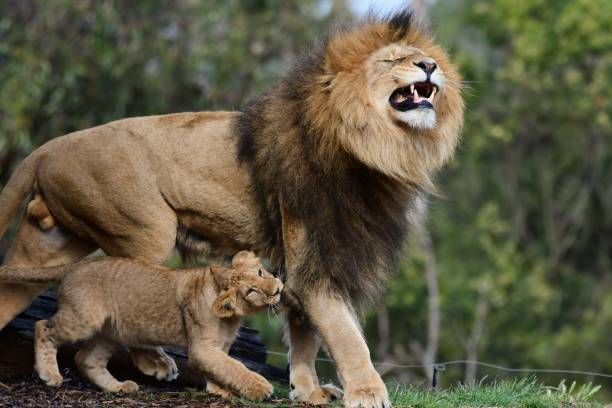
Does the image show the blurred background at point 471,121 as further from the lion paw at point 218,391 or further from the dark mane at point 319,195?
the lion paw at point 218,391

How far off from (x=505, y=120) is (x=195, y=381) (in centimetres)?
1688

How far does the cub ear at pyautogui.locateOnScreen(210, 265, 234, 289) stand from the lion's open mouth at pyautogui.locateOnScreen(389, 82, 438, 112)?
3.32ft

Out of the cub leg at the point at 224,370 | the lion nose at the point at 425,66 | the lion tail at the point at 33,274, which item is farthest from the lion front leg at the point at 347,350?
the lion tail at the point at 33,274

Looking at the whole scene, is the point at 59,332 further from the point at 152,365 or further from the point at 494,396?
the point at 494,396

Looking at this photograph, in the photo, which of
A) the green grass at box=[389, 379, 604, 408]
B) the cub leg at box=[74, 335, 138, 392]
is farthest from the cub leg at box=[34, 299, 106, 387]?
the green grass at box=[389, 379, 604, 408]

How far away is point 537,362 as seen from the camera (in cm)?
2014

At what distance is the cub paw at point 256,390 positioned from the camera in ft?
16.3

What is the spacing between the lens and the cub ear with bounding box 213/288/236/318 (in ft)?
16.5

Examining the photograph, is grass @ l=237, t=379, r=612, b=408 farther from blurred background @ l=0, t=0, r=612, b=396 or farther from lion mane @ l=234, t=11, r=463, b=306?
blurred background @ l=0, t=0, r=612, b=396

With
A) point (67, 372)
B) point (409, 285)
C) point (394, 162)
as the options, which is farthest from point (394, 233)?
point (409, 285)

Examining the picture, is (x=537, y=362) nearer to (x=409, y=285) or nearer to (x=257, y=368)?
(x=409, y=285)

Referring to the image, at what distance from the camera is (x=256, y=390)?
4.98 meters

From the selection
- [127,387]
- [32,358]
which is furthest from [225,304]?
[32,358]

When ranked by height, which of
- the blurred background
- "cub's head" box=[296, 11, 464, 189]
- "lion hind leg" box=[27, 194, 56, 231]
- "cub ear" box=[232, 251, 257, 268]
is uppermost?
"cub's head" box=[296, 11, 464, 189]
